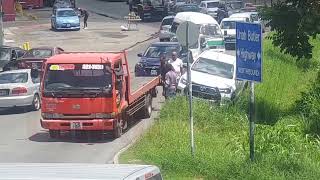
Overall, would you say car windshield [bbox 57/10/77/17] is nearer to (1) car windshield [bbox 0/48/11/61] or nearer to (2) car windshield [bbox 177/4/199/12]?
(2) car windshield [bbox 177/4/199/12]

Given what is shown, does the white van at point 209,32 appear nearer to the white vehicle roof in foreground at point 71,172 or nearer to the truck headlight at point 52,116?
the truck headlight at point 52,116

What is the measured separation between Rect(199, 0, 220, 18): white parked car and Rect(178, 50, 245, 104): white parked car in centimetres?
3388

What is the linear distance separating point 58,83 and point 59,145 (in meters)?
1.55

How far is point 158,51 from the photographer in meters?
32.0

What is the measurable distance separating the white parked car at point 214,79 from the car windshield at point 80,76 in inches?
170

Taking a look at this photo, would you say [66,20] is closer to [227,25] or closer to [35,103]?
[227,25]

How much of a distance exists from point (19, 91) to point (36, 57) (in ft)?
25.6

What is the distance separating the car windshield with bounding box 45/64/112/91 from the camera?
18.8 metres

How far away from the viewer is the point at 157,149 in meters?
15.7

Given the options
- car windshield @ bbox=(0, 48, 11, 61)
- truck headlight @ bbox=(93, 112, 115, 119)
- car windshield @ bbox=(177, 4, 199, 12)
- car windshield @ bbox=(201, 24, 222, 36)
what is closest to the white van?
car windshield @ bbox=(201, 24, 222, 36)

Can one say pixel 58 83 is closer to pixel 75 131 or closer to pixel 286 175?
pixel 75 131

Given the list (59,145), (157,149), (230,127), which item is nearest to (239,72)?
(157,149)

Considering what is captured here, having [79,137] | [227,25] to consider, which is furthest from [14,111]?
[227,25]

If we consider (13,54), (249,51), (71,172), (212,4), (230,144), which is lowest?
(212,4)
